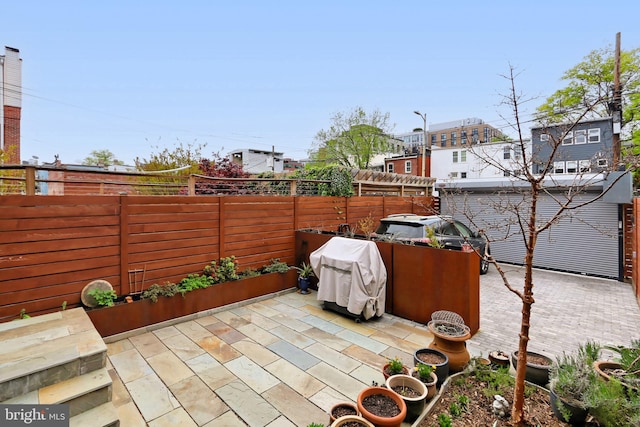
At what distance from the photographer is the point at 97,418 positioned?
7.33 feet

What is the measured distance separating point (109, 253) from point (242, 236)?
2063mm

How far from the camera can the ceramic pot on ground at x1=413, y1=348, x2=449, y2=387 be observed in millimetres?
2723

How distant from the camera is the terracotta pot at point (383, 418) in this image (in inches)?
80.7

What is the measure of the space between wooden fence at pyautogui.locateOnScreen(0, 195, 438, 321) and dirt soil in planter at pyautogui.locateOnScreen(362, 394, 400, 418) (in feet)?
8.79

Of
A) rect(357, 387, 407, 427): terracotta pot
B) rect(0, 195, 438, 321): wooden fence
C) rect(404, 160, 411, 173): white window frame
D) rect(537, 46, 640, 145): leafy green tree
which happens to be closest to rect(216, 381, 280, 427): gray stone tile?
rect(357, 387, 407, 427): terracotta pot

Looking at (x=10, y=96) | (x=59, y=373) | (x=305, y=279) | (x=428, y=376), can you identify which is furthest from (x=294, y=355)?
(x=10, y=96)

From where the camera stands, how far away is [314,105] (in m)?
21.1

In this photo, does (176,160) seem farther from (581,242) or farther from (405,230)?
(581,242)

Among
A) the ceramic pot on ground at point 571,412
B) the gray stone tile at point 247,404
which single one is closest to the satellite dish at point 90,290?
the gray stone tile at point 247,404

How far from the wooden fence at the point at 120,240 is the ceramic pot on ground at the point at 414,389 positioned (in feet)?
7.97

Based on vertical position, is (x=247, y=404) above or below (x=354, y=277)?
below

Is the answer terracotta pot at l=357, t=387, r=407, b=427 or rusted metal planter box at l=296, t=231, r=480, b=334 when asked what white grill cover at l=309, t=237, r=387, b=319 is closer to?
rusted metal planter box at l=296, t=231, r=480, b=334

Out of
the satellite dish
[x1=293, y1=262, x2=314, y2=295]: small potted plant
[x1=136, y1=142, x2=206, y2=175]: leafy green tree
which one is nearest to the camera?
the satellite dish

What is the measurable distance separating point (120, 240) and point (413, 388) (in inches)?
161
